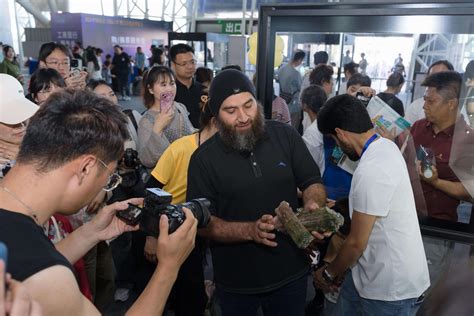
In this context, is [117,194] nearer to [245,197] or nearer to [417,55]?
[245,197]

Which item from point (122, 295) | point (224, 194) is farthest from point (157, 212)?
point (122, 295)

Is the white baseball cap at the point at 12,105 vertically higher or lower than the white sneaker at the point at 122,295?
higher

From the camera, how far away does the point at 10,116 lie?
1971mm

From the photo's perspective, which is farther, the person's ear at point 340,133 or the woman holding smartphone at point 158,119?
the woman holding smartphone at point 158,119

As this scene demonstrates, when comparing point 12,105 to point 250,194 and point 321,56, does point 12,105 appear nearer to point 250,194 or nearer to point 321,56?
point 250,194

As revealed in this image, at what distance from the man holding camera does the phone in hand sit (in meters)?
1.65

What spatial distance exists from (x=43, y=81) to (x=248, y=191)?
200 centimetres

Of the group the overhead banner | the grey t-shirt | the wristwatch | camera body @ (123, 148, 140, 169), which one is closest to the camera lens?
the wristwatch

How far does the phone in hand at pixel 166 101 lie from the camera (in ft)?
9.44

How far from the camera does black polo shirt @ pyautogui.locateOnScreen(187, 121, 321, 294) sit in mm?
1871

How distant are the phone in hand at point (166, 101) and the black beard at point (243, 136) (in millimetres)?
1034

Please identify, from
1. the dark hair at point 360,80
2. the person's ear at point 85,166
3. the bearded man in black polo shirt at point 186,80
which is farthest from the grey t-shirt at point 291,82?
the person's ear at point 85,166

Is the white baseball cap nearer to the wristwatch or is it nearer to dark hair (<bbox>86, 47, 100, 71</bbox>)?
the wristwatch

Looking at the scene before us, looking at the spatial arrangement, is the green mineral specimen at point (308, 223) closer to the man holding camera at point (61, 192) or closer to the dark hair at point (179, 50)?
the man holding camera at point (61, 192)
